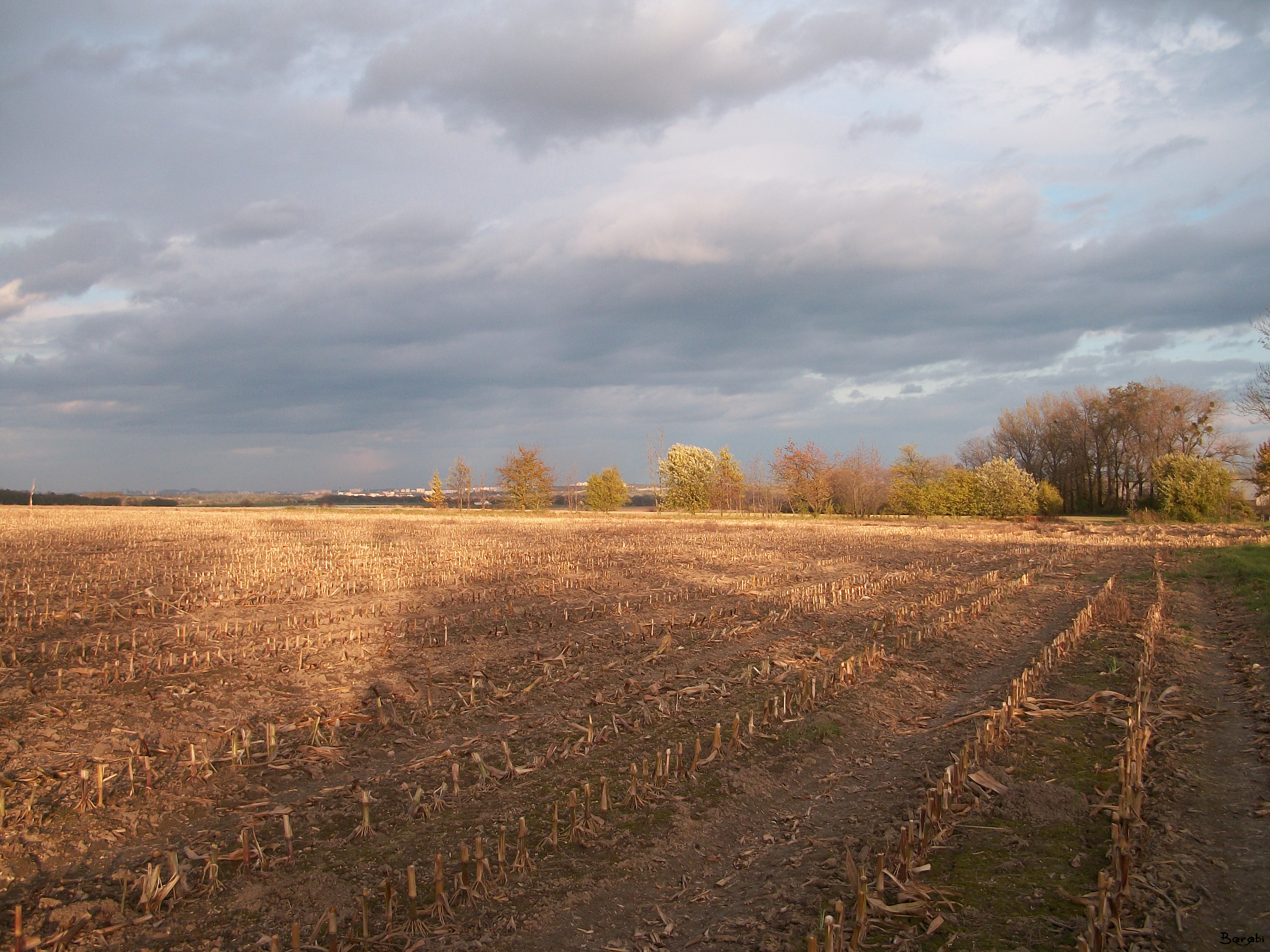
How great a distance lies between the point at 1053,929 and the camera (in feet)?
15.9

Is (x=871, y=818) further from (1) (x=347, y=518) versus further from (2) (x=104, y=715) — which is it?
(1) (x=347, y=518)

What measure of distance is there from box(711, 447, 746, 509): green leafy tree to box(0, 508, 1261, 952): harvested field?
6615 cm

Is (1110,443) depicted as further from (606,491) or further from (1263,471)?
(606,491)

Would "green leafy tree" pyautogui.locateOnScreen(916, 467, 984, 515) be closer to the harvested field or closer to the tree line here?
the tree line

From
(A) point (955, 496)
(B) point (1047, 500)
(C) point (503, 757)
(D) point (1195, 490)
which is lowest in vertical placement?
(C) point (503, 757)

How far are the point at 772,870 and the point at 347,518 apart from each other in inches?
2371

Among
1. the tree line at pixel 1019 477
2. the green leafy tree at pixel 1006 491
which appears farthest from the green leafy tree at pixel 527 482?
the green leafy tree at pixel 1006 491

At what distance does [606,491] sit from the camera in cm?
9794

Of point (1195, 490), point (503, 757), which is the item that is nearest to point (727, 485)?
point (1195, 490)

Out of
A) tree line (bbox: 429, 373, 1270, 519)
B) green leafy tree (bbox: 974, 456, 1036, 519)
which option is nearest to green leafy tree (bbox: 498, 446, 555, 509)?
tree line (bbox: 429, 373, 1270, 519)

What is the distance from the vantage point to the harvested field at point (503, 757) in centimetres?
520

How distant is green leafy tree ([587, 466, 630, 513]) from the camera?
321 feet

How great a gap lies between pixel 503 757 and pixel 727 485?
7895 cm

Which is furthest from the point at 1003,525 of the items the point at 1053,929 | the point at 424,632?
the point at 1053,929
